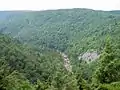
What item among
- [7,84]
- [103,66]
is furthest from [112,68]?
[7,84]

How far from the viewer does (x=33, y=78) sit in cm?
12669

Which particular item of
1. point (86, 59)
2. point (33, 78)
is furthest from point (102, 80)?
point (86, 59)

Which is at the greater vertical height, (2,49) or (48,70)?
(2,49)

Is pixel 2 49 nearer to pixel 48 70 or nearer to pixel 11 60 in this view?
pixel 11 60

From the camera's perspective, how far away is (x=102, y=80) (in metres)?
42.5

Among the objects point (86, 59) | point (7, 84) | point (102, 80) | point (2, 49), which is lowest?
point (86, 59)

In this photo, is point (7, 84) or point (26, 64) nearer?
point (7, 84)

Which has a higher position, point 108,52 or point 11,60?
point 108,52

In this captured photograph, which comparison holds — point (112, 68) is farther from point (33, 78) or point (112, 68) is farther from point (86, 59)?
point (86, 59)

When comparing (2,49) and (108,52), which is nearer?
(108,52)

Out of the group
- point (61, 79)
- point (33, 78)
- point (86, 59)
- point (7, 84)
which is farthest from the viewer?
point (86, 59)

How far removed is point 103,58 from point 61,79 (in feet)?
106

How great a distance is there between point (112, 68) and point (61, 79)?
106 ft

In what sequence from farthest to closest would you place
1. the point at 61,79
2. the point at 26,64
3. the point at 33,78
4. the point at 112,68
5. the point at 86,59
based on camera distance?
the point at 86,59 < the point at 26,64 < the point at 33,78 < the point at 61,79 < the point at 112,68
